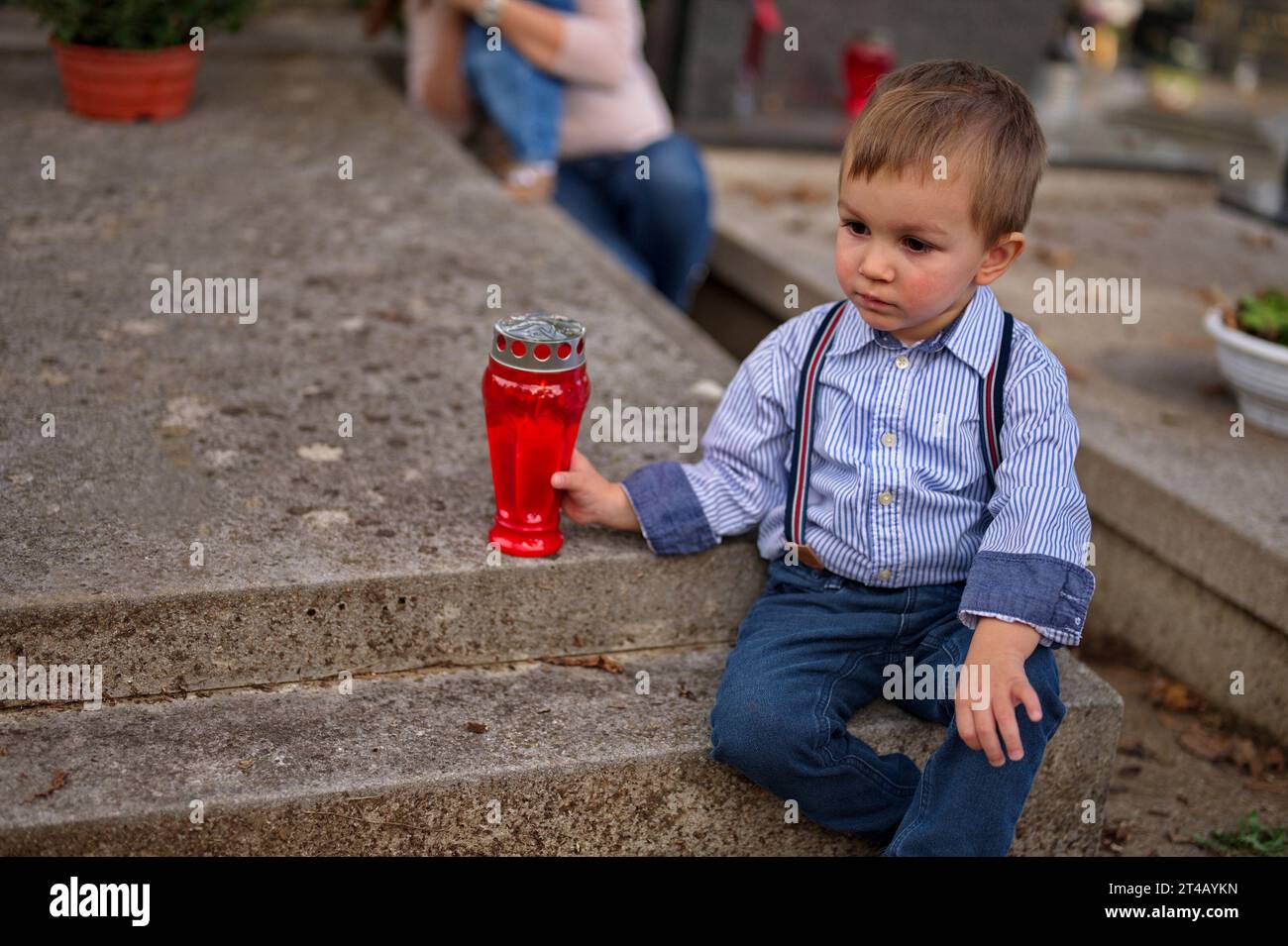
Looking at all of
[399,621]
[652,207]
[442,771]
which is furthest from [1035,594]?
[652,207]

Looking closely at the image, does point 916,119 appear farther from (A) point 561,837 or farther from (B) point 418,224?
(B) point 418,224

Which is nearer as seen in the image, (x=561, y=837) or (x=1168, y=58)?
(x=561, y=837)

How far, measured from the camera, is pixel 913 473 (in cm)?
236

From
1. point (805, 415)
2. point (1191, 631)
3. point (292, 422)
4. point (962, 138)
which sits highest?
point (962, 138)

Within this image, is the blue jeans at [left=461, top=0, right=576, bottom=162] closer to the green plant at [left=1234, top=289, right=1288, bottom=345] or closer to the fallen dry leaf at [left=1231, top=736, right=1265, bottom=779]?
the green plant at [left=1234, top=289, right=1288, bottom=345]

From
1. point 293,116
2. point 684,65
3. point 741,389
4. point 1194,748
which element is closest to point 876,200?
point 741,389

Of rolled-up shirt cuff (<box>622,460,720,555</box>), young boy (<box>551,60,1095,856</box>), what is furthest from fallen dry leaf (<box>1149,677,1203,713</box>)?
rolled-up shirt cuff (<box>622,460,720,555</box>)

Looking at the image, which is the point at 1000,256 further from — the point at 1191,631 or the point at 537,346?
the point at 1191,631

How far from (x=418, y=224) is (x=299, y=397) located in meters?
1.26

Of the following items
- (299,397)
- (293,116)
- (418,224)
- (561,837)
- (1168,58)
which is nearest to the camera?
(561,837)

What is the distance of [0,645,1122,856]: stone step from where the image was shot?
7.05 feet

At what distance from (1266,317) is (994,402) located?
1.70 meters
